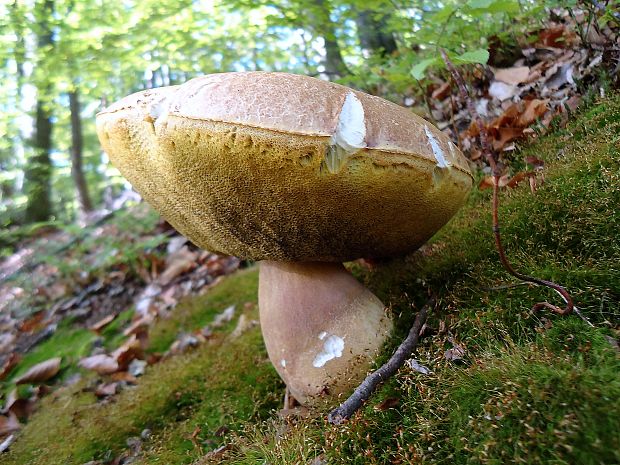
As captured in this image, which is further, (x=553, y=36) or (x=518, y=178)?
(x=553, y=36)

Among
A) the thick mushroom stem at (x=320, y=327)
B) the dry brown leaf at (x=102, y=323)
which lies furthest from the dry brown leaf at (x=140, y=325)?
the thick mushroom stem at (x=320, y=327)

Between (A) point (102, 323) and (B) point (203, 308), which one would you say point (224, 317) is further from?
(A) point (102, 323)

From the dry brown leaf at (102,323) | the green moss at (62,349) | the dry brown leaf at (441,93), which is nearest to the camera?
the green moss at (62,349)

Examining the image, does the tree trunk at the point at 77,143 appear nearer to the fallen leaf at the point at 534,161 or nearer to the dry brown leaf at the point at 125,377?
the dry brown leaf at the point at 125,377

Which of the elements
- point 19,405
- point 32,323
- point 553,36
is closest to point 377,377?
point 19,405

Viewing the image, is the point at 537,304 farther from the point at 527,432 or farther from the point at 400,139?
the point at 400,139
